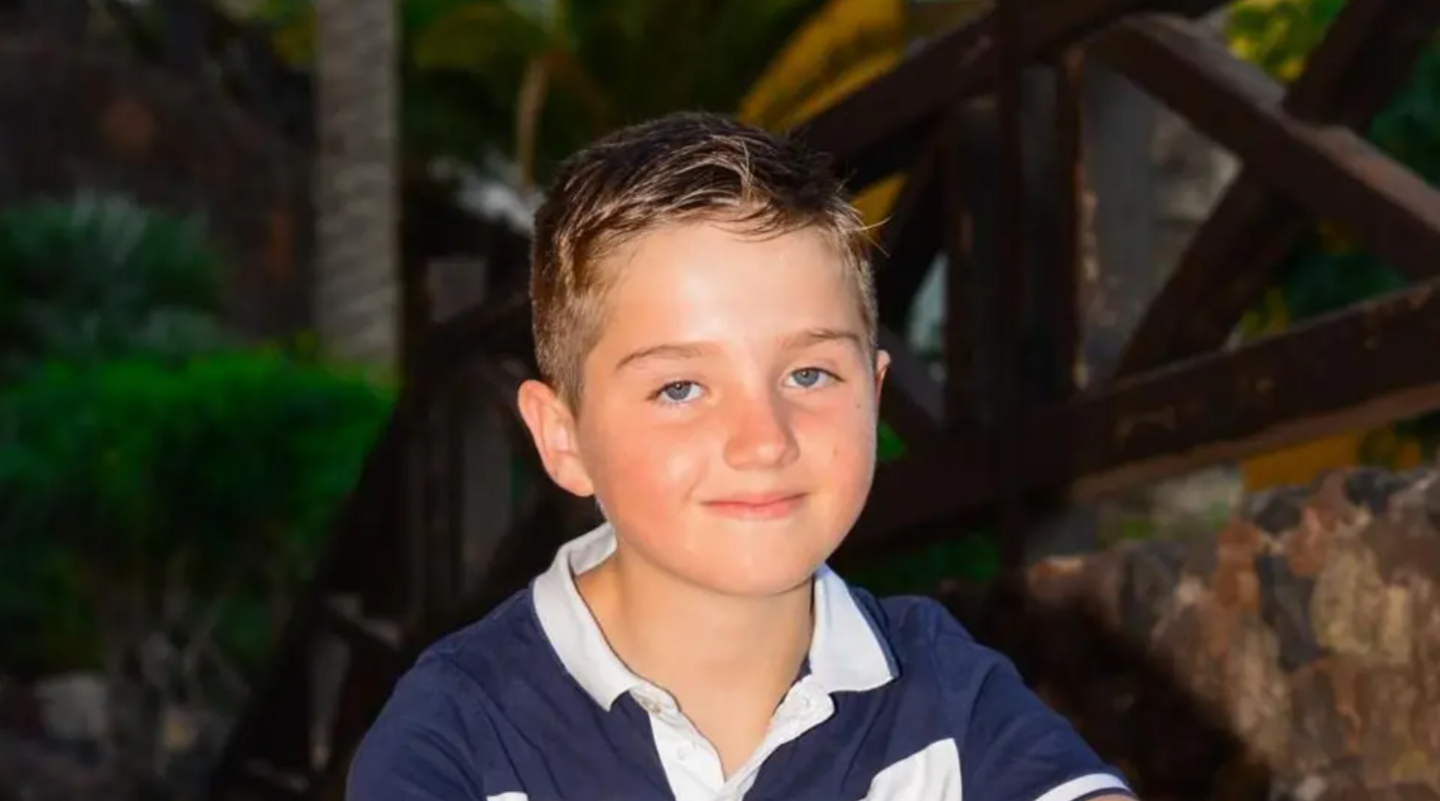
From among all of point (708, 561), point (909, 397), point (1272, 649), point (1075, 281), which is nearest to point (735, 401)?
point (708, 561)

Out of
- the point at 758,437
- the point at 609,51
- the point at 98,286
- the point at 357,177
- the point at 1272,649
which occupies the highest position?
the point at 609,51

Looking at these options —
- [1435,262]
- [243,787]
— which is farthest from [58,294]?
[1435,262]

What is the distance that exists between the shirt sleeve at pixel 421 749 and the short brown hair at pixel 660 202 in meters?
0.27

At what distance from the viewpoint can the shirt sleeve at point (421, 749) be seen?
5.85 feet

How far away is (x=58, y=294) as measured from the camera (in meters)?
14.2

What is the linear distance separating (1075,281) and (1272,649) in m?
1.00

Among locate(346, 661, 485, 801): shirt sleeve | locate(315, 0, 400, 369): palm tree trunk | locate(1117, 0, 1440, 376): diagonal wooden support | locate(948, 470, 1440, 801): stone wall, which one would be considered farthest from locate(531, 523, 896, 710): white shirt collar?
locate(315, 0, 400, 369): palm tree trunk

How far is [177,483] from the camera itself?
38.0ft

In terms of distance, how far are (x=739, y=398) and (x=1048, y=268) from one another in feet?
7.32

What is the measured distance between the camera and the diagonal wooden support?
337 centimetres

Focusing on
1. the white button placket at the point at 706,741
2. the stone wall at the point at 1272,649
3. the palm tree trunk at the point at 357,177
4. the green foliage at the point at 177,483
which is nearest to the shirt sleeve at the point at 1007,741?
the white button placket at the point at 706,741

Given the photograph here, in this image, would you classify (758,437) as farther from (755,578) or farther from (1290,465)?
(1290,465)

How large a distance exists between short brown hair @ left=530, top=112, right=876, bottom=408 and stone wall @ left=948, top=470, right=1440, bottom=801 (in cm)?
125

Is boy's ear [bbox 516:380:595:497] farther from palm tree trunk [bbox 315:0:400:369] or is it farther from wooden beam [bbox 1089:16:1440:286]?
palm tree trunk [bbox 315:0:400:369]
